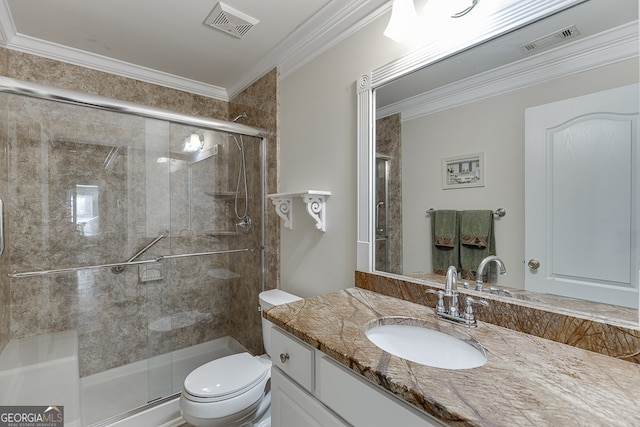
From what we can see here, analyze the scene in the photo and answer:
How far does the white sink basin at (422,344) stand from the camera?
A: 87 cm

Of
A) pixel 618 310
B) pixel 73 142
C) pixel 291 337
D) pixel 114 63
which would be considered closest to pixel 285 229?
pixel 291 337

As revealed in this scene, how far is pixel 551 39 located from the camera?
2.97 feet

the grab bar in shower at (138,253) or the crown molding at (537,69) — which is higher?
the crown molding at (537,69)

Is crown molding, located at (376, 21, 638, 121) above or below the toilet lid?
above

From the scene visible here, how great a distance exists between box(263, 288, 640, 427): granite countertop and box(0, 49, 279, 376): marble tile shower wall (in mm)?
1400

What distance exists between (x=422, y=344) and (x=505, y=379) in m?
0.36

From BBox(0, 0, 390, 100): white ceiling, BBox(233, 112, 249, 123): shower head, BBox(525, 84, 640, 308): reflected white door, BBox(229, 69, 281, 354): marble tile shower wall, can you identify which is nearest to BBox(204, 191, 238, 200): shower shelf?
BBox(229, 69, 281, 354): marble tile shower wall

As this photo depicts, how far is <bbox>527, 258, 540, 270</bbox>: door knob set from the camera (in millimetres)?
933

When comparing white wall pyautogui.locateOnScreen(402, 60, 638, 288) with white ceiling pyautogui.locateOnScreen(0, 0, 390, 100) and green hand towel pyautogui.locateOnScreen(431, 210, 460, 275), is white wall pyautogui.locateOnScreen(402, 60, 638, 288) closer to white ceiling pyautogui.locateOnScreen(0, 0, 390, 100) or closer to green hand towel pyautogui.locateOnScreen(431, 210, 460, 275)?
green hand towel pyautogui.locateOnScreen(431, 210, 460, 275)

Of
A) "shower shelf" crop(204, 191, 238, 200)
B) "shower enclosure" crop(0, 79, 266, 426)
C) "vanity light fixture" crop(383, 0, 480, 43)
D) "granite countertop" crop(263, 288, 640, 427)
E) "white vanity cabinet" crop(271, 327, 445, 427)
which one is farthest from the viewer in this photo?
"shower shelf" crop(204, 191, 238, 200)

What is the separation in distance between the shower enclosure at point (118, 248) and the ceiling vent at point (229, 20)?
1.93 ft

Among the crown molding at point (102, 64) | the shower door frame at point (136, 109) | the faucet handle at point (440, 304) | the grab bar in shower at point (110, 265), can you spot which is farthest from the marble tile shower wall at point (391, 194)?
the crown molding at point (102, 64)

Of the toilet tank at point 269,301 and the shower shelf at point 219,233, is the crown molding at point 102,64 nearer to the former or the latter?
the shower shelf at point 219,233

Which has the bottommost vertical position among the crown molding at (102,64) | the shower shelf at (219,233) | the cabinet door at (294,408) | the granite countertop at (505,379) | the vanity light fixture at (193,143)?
the cabinet door at (294,408)
